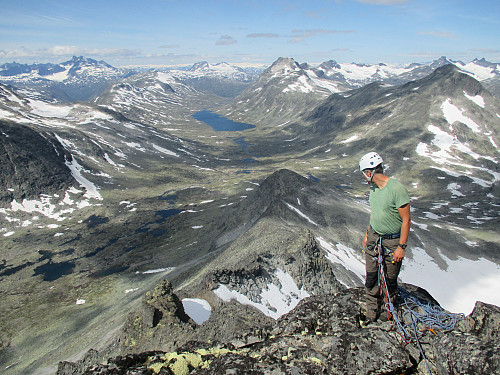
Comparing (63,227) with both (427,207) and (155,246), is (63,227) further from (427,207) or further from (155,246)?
(427,207)

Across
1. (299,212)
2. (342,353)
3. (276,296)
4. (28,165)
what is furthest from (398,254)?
(28,165)

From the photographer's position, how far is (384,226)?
1148 cm

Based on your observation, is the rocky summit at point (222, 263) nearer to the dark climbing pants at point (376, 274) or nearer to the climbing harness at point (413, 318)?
the climbing harness at point (413, 318)

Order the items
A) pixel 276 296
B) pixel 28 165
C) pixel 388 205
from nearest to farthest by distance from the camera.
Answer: pixel 388 205
pixel 276 296
pixel 28 165

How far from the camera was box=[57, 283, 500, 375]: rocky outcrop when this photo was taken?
9297 mm

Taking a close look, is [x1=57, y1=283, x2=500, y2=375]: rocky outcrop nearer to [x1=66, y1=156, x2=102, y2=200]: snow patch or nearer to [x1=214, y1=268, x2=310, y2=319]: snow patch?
[x1=214, y1=268, x2=310, y2=319]: snow patch

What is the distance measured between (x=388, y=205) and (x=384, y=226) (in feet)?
3.01

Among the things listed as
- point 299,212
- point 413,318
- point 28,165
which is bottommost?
point 28,165

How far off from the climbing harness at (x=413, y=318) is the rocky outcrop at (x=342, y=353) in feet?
0.85

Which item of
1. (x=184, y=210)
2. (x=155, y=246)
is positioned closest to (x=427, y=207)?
(x=184, y=210)

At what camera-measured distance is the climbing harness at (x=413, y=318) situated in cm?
1094

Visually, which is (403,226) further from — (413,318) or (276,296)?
(276,296)

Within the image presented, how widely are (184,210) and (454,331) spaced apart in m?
122

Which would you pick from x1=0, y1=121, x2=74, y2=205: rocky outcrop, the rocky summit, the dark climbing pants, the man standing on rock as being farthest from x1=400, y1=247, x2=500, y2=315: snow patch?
x1=0, y1=121, x2=74, y2=205: rocky outcrop
